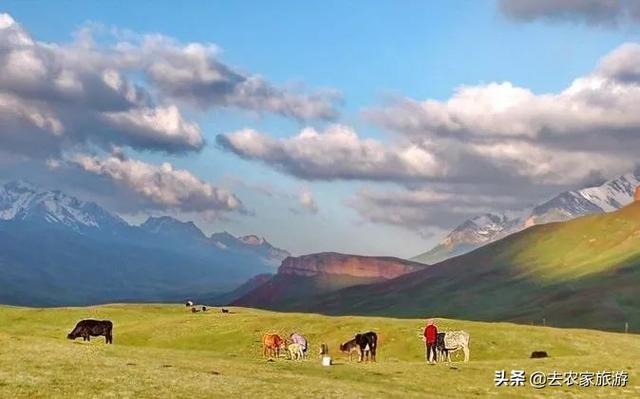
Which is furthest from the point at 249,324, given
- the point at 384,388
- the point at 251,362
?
the point at 384,388

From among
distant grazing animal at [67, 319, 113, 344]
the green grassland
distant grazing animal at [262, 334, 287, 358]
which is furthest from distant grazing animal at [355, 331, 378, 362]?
distant grazing animal at [67, 319, 113, 344]

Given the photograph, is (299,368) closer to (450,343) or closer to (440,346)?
(440,346)

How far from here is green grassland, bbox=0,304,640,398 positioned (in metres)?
38.3

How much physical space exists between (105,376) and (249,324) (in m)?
65.7

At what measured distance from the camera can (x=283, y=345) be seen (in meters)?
66.8

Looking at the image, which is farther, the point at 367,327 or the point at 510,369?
the point at 367,327

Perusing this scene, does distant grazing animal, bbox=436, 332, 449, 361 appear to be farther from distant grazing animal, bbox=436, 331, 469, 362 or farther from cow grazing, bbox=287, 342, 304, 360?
cow grazing, bbox=287, 342, 304, 360

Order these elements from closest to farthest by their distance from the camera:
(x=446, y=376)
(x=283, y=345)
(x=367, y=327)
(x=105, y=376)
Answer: (x=105, y=376) < (x=446, y=376) < (x=283, y=345) < (x=367, y=327)

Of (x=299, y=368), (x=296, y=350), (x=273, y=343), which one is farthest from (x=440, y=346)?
(x=299, y=368)

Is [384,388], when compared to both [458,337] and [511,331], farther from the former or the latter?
[511,331]

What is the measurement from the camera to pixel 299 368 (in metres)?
53.2

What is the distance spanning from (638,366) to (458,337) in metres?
15.4

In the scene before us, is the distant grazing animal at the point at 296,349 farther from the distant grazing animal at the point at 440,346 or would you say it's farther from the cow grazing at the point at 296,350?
the distant grazing animal at the point at 440,346

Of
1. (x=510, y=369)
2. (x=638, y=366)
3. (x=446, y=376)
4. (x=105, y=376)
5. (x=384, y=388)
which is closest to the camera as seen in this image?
(x=105, y=376)
